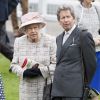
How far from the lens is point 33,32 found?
21.2 feet

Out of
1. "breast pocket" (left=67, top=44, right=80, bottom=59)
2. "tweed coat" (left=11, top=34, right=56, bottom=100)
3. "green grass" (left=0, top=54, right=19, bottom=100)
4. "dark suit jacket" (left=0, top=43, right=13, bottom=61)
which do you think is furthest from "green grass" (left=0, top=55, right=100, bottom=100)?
"breast pocket" (left=67, top=44, right=80, bottom=59)

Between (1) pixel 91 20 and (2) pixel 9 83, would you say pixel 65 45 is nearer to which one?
(1) pixel 91 20

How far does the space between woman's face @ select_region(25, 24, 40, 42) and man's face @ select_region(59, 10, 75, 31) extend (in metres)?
0.28

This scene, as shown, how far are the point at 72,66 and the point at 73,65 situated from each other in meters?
0.01

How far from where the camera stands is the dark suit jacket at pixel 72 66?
6.27 m

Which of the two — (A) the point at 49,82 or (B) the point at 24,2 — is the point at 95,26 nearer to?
(A) the point at 49,82

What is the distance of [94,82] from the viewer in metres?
8.01

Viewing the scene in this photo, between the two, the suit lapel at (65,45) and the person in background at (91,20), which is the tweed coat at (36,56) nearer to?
the suit lapel at (65,45)

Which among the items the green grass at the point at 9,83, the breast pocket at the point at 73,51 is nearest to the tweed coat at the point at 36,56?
the breast pocket at the point at 73,51

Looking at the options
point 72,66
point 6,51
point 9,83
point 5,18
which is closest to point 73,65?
point 72,66

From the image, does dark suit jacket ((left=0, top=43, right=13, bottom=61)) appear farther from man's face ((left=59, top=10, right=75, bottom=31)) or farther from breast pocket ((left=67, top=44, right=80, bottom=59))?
breast pocket ((left=67, top=44, right=80, bottom=59))

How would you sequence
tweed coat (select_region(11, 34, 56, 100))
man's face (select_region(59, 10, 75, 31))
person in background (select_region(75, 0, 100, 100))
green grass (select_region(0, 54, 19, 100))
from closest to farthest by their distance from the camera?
1. man's face (select_region(59, 10, 75, 31))
2. tweed coat (select_region(11, 34, 56, 100))
3. person in background (select_region(75, 0, 100, 100))
4. green grass (select_region(0, 54, 19, 100))

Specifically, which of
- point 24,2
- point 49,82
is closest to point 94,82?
point 49,82

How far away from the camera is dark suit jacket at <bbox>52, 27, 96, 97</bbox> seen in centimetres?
627
